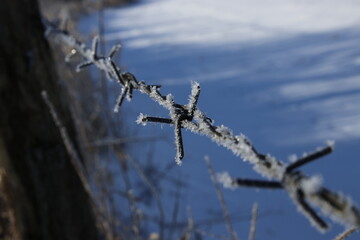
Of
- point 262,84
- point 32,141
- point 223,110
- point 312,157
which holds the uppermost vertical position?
point 262,84

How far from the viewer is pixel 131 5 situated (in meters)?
10.1

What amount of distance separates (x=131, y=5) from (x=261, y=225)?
27.9 feet

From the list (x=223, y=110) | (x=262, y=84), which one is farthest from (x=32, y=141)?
(x=262, y=84)

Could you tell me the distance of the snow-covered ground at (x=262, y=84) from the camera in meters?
2.67

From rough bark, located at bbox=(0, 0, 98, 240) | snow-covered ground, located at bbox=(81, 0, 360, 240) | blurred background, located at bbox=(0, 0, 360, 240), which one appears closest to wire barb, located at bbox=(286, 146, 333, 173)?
blurred background, located at bbox=(0, 0, 360, 240)

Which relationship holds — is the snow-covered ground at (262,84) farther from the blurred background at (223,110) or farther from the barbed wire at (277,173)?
the barbed wire at (277,173)

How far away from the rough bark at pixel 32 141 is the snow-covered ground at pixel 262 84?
4.20 ft

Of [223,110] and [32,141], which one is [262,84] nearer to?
[223,110]

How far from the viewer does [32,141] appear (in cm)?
109

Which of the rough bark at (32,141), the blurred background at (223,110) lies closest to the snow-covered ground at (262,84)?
the blurred background at (223,110)

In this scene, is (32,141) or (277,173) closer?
(277,173)

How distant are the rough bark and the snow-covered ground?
128 centimetres

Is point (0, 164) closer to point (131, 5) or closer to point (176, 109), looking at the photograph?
point (176, 109)

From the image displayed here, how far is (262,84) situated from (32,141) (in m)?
3.36
